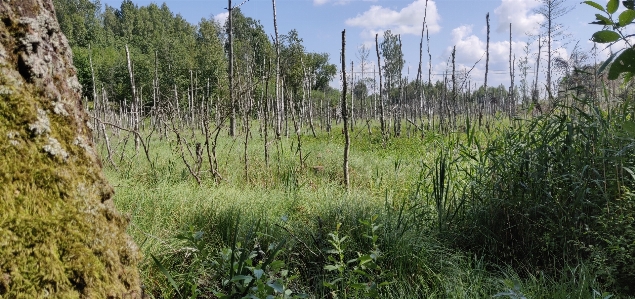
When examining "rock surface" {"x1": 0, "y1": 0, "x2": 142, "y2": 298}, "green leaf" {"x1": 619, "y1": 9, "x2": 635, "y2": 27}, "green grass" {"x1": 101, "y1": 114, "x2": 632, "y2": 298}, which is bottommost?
"green grass" {"x1": 101, "y1": 114, "x2": 632, "y2": 298}

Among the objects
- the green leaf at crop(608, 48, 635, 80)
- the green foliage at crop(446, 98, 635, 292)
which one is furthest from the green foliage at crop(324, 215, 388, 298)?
the green leaf at crop(608, 48, 635, 80)

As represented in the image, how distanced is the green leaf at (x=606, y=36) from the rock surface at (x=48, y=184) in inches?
60.0

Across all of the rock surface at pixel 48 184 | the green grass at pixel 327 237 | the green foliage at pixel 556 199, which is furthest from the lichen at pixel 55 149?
the green foliage at pixel 556 199

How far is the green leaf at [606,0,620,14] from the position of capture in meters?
0.88

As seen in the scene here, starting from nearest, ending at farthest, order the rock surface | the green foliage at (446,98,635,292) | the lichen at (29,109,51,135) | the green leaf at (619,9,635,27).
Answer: the green leaf at (619,9,635,27) → the rock surface → the lichen at (29,109,51,135) → the green foliage at (446,98,635,292)

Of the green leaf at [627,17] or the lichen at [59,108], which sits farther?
the lichen at [59,108]

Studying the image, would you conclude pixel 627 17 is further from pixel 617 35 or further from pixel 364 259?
pixel 364 259

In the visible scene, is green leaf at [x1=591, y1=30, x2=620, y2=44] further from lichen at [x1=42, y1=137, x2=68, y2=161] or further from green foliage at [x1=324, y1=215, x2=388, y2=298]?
green foliage at [x1=324, y1=215, x2=388, y2=298]

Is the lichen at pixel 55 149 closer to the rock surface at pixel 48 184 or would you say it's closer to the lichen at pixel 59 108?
the rock surface at pixel 48 184

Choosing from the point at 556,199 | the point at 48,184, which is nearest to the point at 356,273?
the point at 556,199

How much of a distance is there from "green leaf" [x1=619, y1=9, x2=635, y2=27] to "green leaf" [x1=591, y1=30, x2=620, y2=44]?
3 centimetres

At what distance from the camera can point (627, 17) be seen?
0.87 m

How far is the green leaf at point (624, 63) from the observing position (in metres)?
0.87

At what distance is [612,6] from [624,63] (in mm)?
124
